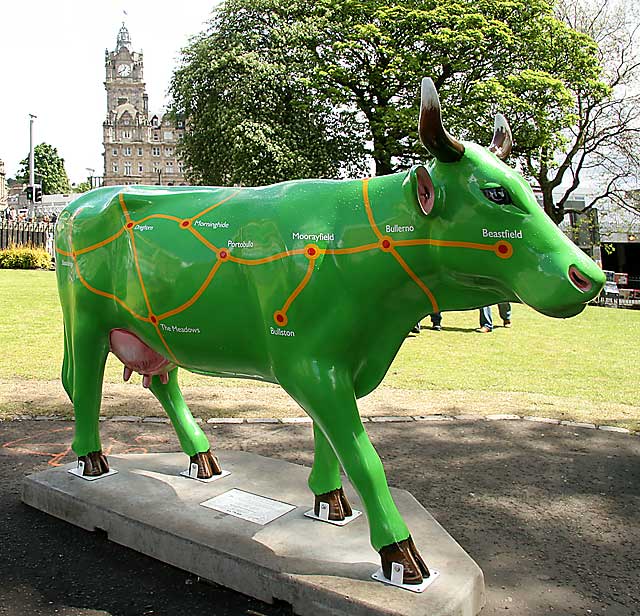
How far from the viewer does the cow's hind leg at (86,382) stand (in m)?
4.54

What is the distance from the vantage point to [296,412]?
762 centimetres

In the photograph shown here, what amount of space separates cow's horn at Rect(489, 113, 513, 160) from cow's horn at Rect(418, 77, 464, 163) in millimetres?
502

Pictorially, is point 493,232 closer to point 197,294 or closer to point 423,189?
point 423,189

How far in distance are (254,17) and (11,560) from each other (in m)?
28.4

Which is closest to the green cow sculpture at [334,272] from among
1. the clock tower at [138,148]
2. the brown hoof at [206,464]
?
the brown hoof at [206,464]

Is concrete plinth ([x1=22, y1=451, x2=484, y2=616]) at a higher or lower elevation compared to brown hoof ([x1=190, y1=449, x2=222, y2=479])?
lower

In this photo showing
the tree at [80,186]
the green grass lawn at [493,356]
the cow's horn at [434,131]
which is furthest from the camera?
the tree at [80,186]

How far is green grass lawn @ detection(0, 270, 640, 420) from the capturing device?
938 centimetres

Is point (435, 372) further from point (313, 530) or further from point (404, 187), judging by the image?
point (404, 187)

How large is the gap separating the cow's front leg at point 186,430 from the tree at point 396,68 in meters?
22.0

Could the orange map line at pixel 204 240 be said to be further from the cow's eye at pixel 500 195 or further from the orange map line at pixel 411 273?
the cow's eye at pixel 500 195

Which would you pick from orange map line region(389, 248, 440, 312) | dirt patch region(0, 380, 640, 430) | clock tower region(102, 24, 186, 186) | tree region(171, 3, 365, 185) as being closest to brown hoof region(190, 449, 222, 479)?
orange map line region(389, 248, 440, 312)

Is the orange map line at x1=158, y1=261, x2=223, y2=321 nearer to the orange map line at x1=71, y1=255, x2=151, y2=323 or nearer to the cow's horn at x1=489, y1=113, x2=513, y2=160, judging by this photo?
the orange map line at x1=71, y1=255, x2=151, y2=323

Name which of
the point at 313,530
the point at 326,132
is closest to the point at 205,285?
the point at 313,530
